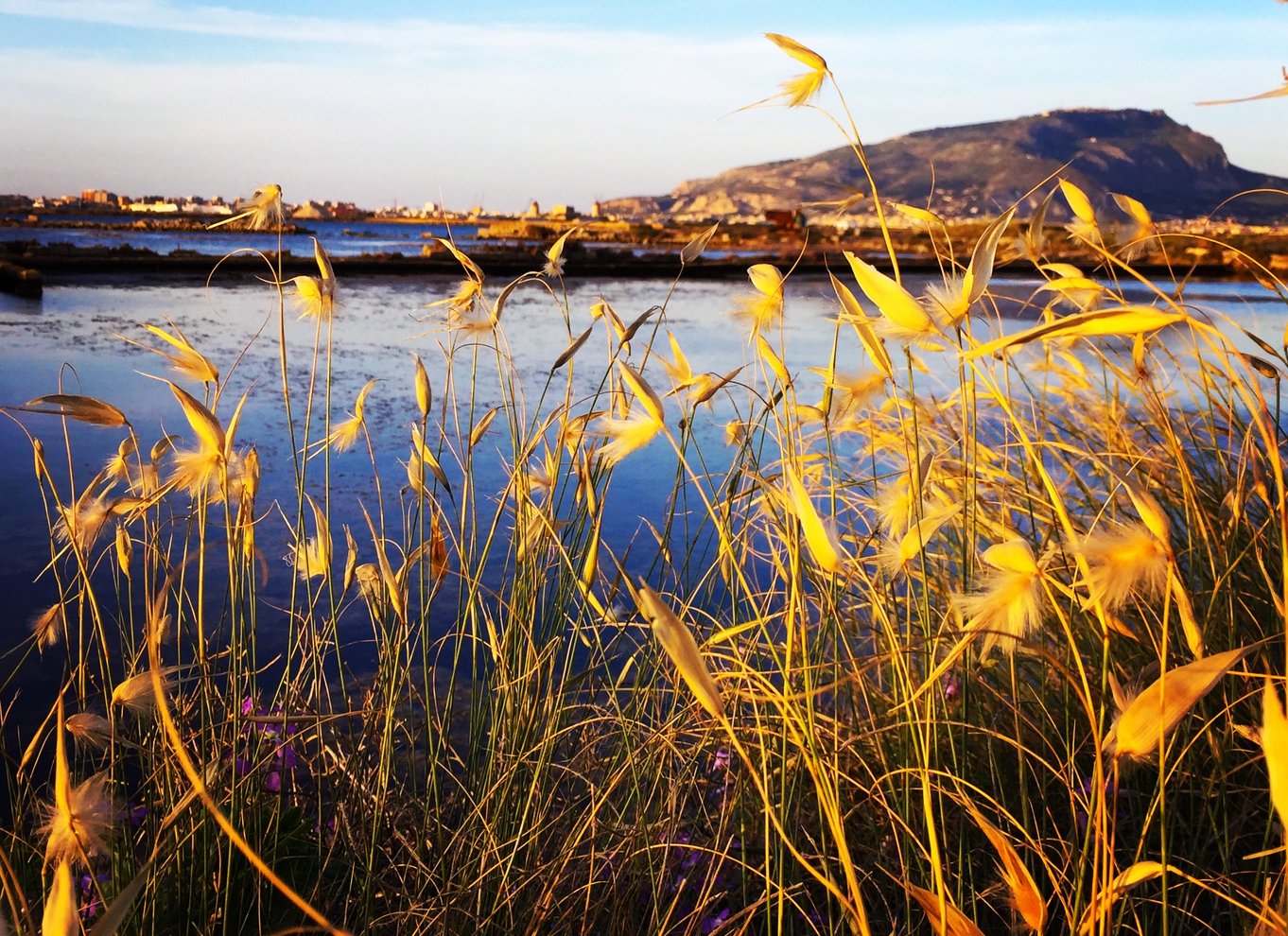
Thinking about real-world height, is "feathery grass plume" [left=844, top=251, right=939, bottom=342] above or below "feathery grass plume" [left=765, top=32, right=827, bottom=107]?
below

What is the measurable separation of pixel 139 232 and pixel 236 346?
54.1 ft

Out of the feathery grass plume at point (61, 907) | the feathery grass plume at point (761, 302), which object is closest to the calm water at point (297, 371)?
the feathery grass plume at point (761, 302)

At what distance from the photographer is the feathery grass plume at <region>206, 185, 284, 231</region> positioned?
3.54 feet

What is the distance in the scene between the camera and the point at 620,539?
294 centimetres

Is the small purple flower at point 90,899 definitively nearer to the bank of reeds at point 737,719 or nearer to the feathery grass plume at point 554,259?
the bank of reeds at point 737,719

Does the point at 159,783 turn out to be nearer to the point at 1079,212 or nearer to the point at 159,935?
the point at 159,935

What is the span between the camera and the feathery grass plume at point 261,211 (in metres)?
1.08

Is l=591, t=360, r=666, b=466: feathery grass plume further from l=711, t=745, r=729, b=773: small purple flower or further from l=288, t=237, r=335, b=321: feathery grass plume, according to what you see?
l=711, t=745, r=729, b=773: small purple flower

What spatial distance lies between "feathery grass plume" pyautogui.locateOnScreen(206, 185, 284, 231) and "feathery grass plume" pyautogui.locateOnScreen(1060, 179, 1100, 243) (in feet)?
2.86

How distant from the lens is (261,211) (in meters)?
1.08

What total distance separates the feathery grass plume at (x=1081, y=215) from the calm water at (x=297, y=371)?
179 millimetres

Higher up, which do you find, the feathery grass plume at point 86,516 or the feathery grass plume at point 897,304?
the feathery grass plume at point 897,304

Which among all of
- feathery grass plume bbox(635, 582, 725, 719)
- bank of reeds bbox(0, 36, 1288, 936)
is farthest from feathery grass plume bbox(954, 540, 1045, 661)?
feathery grass plume bbox(635, 582, 725, 719)

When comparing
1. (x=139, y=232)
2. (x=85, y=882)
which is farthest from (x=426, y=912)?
(x=139, y=232)
